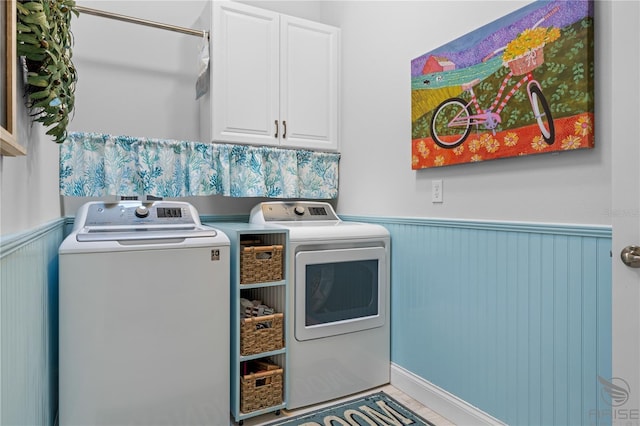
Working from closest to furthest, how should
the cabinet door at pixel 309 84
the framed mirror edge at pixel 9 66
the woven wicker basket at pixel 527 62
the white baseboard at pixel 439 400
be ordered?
the framed mirror edge at pixel 9 66
the woven wicker basket at pixel 527 62
the white baseboard at pixel 439 400
the cabinet door at pixel 309 84

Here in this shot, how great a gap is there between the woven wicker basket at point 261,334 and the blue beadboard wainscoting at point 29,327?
813 millimetres

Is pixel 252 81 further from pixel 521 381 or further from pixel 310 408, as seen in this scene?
pixel 521 381

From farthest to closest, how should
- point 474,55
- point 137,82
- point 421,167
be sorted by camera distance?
1. point 137,82
2. point 421,167
3. point 474,55

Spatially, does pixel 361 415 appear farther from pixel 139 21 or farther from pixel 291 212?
pixel 139 21

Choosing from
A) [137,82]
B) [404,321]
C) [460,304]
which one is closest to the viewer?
[460,304]

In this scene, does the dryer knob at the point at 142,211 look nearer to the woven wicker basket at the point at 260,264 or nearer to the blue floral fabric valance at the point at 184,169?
the blue floral fabric valance at the point at 184,169

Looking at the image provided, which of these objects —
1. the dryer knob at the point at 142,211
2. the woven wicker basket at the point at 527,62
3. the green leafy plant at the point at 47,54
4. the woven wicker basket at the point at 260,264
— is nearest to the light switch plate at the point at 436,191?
the woven wicker basket at the point at 527,62

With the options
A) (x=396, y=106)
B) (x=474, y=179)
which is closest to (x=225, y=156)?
(x=396, y=106)

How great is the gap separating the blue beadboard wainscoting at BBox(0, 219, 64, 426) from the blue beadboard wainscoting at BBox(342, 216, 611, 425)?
1.72 metres

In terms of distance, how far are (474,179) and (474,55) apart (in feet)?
Answer: 1.88

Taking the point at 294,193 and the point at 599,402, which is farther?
the point at 294,193

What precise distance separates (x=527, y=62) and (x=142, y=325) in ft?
6.39

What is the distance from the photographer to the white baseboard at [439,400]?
6.29 feet

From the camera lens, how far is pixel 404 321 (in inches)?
92.5
